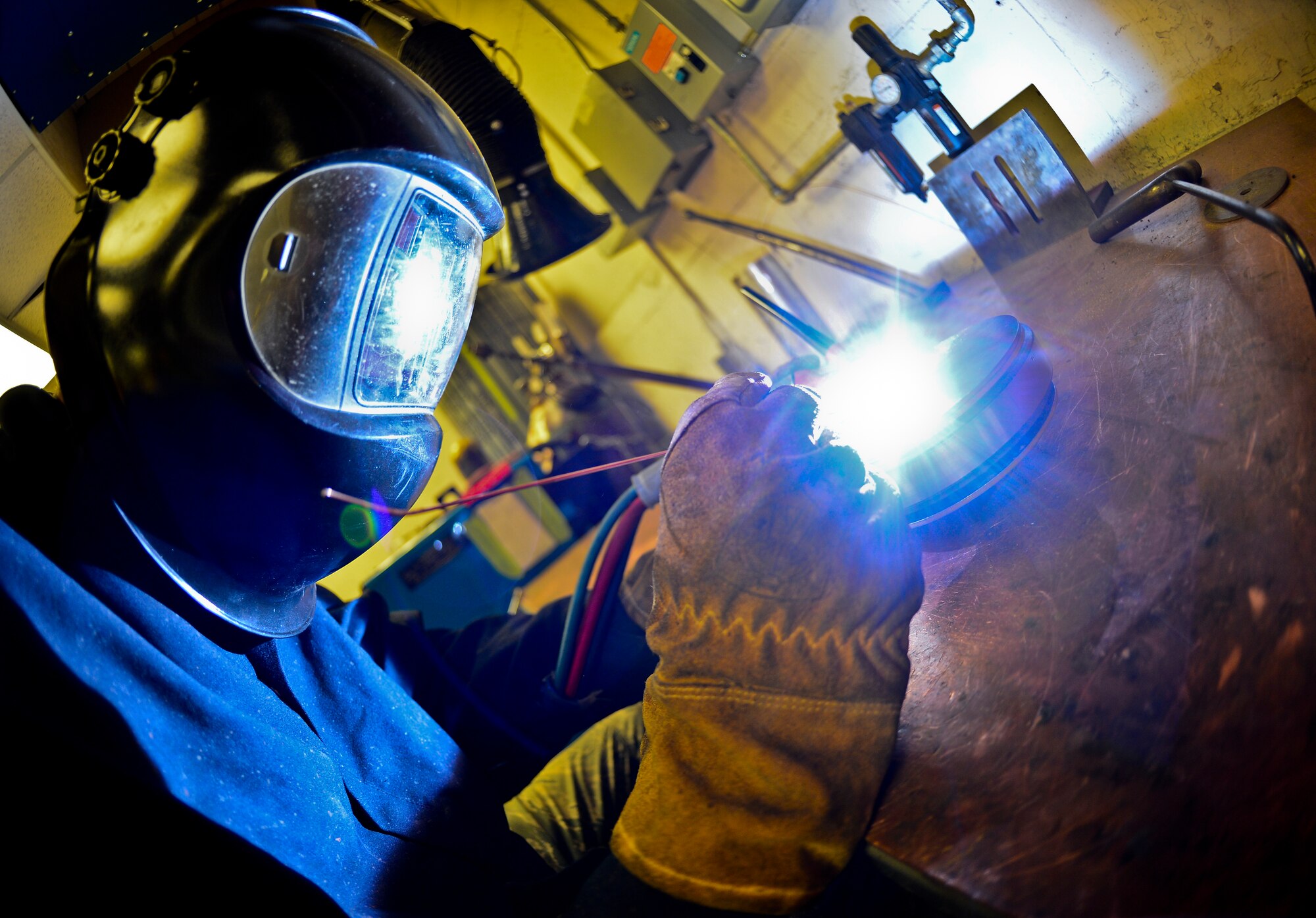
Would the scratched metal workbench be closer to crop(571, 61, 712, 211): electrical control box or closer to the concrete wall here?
the concrete wall

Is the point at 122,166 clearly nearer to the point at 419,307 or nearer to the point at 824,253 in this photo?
the point at 419,307

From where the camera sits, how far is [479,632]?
5.08ft

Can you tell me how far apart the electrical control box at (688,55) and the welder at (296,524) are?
1.05m

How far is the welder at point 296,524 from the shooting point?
0.65 metres

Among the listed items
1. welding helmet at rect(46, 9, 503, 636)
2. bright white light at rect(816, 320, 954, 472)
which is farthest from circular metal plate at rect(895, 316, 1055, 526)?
welding helmet at rect(46, 9, 503, 636)

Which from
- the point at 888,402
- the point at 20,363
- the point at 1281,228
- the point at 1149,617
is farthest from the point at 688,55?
the point at 1149,617

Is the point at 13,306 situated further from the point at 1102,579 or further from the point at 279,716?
the point at 1102,579

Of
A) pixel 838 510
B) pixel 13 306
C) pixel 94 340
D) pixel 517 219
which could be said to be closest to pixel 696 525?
pixel 838 510

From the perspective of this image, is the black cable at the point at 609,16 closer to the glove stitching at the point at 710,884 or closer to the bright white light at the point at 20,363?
the bright white light at the point at 20,363

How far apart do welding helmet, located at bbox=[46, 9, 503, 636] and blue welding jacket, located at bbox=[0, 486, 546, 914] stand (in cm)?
6

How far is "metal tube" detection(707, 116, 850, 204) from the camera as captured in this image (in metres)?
1.54

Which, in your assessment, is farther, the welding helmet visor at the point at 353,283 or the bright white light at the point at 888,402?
the bright white light at the point at 888,402

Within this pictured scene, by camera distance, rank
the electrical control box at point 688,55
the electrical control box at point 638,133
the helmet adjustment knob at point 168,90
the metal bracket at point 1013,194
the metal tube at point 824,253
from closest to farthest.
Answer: the helmet adjustment knob at point 168,90, the metal bracket at point 1013,194, the metal tube at point 824,253, the electrical control box at point 688,55, the electrical control box at point 638,133

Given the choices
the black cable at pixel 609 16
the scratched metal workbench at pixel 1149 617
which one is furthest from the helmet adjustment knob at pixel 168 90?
the black cable at pixel 609 16
